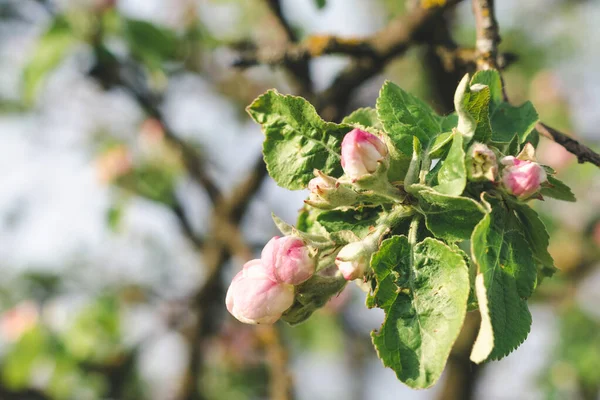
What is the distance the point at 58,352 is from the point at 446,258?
9.22ft

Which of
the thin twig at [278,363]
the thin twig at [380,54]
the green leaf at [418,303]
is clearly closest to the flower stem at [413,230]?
the green leaf at [418,303]

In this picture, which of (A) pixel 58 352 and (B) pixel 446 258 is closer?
(B) pixel 446 258

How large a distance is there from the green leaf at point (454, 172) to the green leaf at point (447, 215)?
2 centimetres

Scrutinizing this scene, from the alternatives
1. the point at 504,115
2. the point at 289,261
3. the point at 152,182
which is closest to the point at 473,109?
the point at 504,115

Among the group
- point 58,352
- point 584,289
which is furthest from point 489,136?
point 584,289

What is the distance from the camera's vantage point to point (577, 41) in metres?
4.99

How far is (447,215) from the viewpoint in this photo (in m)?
0.71

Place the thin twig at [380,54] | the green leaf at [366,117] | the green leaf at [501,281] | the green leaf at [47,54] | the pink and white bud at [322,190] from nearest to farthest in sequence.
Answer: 1. the green leaf at [501,281]
2. the pink and white bud at [322,190]
3. the green leaf at [366,117]
4. the thin twig at [380,54]
5. the green leaf at [47,54]

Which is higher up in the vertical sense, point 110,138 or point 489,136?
point 489,136

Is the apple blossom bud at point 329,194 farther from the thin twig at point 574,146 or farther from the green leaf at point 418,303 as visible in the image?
the thin twig at point 574,146

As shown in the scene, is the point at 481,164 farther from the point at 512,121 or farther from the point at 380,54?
the point at 380,54

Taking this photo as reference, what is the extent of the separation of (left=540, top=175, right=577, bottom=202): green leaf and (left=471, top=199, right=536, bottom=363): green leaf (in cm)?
8

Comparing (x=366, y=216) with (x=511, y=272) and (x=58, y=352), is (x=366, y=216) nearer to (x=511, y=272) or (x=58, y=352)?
(x=511, y=272)

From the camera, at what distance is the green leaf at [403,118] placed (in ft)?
2.56
